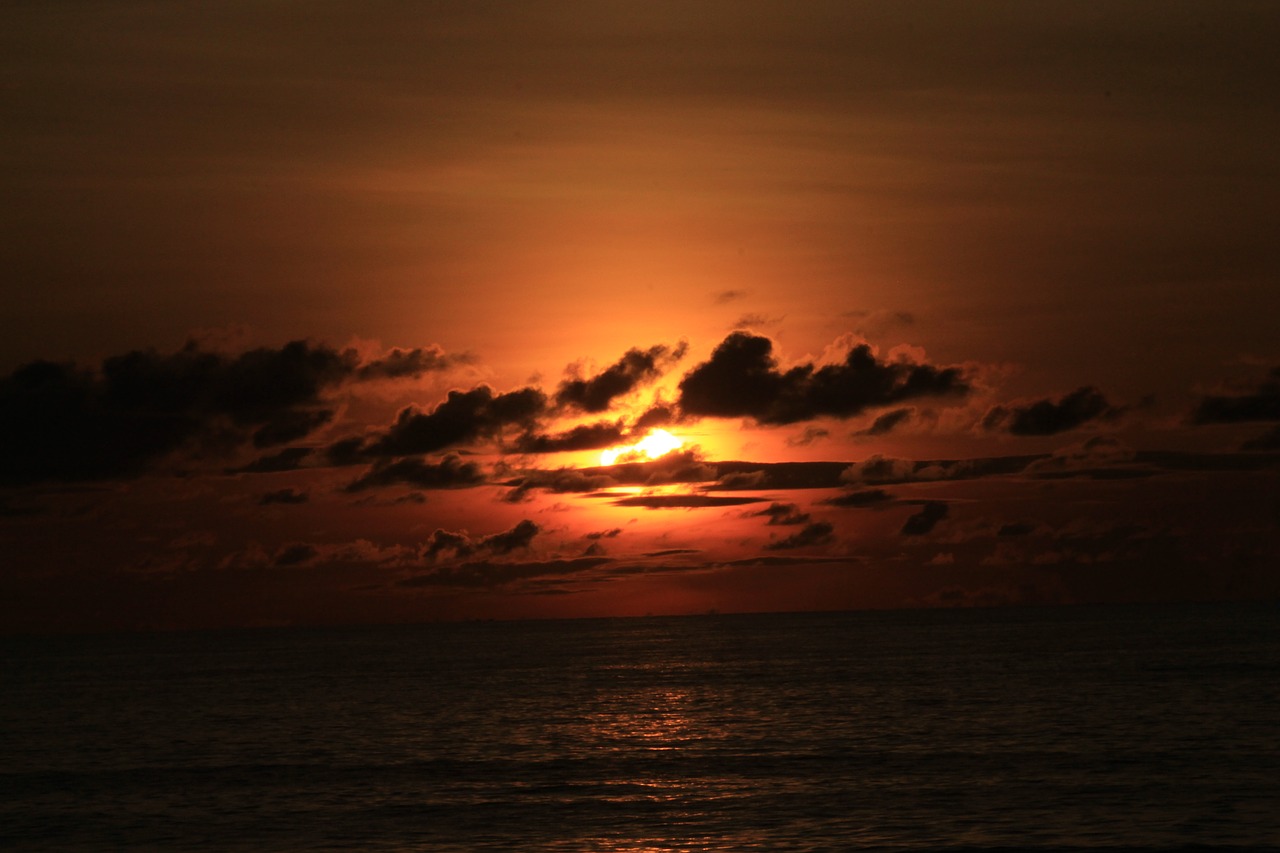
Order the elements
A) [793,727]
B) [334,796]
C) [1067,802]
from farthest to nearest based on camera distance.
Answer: [793,727] < [334,796] < [1067,802]

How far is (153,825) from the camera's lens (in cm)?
5488

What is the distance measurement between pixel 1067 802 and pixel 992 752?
1622cm

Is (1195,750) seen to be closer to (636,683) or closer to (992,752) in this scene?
(992,752)

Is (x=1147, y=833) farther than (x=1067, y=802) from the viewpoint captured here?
No

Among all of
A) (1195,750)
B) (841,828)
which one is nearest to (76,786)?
(841,828)

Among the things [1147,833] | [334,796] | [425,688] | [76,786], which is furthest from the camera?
[425,688]

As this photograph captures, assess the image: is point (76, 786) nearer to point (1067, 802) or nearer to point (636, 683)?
point (1067, 802)

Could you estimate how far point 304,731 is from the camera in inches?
3718

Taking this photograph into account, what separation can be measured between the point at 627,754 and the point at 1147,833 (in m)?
33.0

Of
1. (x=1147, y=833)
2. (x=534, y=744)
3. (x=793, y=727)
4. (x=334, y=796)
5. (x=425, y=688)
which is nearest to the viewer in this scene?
(x=1147, y=833)

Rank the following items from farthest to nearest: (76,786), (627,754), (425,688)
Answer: (425,688), (627,754), (76,786)

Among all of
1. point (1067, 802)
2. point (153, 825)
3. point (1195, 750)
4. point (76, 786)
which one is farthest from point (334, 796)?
point (1195, 750)

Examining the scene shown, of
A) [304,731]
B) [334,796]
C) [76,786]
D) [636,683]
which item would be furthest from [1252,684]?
[76,786]

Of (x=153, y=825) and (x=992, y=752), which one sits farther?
(x=992, y=752)
